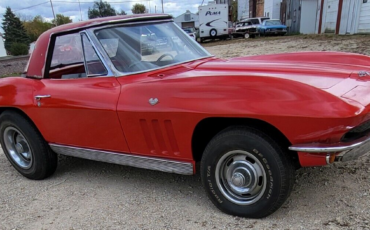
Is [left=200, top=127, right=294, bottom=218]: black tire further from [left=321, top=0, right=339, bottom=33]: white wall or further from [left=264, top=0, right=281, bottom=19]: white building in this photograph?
[left=264, top=0, right=281, bottom=19]: white building

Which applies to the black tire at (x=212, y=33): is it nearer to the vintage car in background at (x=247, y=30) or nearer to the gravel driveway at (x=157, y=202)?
the vintage car in background at (x=247, y=30)

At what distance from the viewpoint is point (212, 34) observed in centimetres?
3102

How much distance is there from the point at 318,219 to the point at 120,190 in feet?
6.23

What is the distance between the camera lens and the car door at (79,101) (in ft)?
9.68

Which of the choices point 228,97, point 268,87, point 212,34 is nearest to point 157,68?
point 228,97

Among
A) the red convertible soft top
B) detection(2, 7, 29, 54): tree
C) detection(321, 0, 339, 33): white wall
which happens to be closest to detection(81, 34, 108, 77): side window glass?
the red convertible soft top

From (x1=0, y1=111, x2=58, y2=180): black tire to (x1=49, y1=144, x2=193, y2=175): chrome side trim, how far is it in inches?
7.5

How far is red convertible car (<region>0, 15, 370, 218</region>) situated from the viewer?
2191mm

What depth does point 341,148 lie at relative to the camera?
2.10m

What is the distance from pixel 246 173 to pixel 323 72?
100 cm

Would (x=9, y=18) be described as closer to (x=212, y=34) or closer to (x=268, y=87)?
(x=212, y=34)

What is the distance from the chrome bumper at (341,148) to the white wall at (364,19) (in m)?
18.6

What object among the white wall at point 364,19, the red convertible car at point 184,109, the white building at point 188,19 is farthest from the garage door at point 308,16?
the white building at point 188,19

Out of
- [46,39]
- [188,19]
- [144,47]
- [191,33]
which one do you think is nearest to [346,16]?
[191,33]
